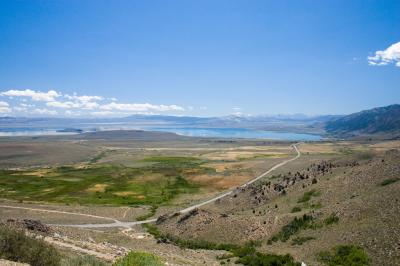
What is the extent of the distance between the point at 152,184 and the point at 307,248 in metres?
75.7

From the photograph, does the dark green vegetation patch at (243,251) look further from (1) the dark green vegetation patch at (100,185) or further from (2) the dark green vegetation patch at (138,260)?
(1) the dark green vegetation patch at (100,185)

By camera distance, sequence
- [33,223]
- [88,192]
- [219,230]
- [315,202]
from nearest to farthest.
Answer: [33,223]
[219,230]
[315,202]
[88,192]

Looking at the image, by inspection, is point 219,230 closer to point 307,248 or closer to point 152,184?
point 307,248

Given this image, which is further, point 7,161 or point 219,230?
point 7,161

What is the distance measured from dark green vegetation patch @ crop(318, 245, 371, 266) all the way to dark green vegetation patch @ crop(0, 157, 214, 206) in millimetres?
53276

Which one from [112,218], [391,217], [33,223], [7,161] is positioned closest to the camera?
[391,217]

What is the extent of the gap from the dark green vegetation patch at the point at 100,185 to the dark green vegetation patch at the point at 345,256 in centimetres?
5328

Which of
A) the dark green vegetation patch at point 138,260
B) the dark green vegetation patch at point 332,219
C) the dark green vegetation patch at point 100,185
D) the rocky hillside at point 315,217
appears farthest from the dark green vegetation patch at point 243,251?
the dark green vegetation patch at point 100,185

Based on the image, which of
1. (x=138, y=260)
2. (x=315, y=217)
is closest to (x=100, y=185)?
(x=315, y=217)

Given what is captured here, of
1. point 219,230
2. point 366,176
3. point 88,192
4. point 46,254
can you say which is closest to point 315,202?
point 366,176

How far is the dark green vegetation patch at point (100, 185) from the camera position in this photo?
93688 mm

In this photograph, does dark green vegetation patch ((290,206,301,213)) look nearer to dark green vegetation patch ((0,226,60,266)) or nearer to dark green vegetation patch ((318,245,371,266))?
dark green vegetation patch ((318,245,371,266))

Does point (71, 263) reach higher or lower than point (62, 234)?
higher

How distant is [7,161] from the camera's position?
182 m
